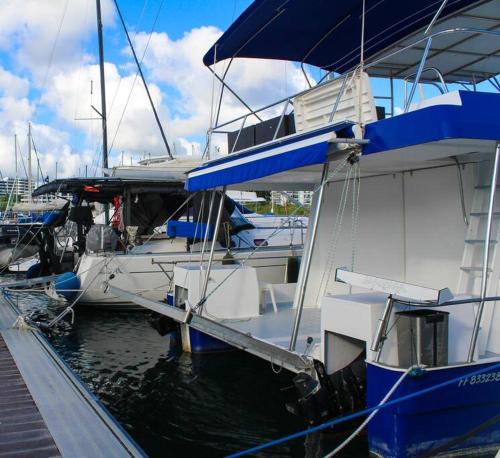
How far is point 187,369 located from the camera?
338 inches

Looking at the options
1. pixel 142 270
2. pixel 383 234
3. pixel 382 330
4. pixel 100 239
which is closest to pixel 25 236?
pixel 100 239

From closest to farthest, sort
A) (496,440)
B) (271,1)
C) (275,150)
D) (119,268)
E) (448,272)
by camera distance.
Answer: (496,440), (275,150), (448,272), (271,1), (119,268)

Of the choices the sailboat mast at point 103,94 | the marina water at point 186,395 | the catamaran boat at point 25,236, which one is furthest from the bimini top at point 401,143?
the sailboat mast at point 103,94

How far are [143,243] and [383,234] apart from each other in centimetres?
766

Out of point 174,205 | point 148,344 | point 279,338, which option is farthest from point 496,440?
point 174,205

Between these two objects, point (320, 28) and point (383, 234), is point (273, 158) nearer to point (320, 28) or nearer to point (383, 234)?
point (383, 234)

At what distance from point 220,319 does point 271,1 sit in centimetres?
457

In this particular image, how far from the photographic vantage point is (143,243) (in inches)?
556

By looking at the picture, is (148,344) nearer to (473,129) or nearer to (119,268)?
(119,268)

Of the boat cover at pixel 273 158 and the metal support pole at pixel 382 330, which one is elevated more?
the boat cover at pixel 273 158

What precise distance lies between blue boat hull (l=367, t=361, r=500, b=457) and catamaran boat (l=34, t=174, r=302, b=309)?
656 centimetres

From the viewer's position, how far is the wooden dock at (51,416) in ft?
13.3

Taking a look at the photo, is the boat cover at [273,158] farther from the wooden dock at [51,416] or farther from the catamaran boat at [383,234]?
the wooden dock at [51,416]

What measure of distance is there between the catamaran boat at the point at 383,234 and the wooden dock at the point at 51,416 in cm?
187
